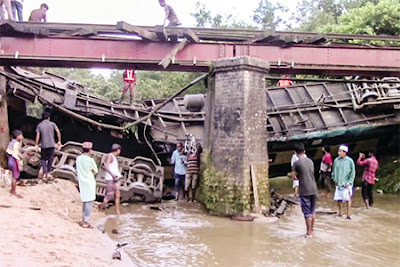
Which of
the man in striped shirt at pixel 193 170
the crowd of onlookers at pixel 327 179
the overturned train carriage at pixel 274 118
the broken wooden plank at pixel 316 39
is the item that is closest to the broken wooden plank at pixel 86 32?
the overturned train carriage at pixel 274 118

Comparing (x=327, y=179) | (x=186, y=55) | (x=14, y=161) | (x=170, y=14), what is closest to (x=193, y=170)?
(x=186, y=55)

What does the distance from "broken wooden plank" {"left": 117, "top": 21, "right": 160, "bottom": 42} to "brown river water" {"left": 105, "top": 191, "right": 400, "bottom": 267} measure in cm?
409

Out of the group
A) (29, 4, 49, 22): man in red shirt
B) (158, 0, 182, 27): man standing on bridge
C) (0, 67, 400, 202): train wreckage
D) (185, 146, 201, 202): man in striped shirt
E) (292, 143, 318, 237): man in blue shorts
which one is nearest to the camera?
(292, 143, 318, 237): man in blue shorts

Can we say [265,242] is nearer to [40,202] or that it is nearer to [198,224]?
[198,224]

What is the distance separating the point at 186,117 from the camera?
1389 centimetres

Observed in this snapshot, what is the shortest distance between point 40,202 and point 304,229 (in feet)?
17.4

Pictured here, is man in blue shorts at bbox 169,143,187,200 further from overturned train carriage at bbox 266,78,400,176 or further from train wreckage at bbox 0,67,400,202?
overturned train carriage at bbox 266,78,400,176

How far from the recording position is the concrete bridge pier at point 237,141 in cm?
896

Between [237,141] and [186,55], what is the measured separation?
8.11 feet

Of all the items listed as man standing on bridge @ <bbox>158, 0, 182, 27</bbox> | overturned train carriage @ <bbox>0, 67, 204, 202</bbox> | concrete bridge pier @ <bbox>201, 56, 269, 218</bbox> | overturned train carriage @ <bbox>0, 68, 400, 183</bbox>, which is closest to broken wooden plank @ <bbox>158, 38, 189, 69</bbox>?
man standing on bridge @ <bbox>158, 0, 182, 27</bbox>

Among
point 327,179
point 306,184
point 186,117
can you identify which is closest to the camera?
point 306,184

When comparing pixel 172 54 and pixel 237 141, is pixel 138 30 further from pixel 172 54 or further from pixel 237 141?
pixel 237 141

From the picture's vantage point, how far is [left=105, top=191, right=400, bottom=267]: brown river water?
590cm

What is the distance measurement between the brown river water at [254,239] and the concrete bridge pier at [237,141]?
1.68 ft
